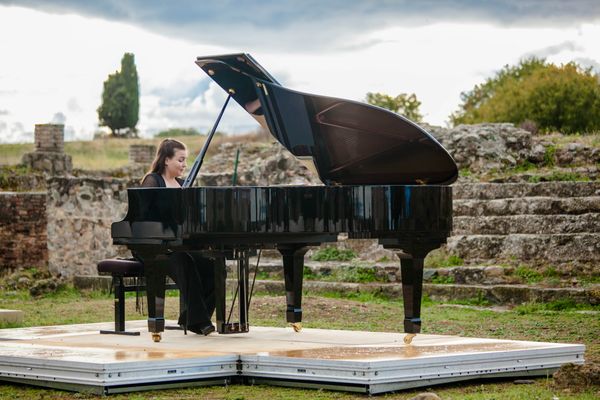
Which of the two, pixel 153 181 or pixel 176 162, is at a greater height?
pixel 176 162

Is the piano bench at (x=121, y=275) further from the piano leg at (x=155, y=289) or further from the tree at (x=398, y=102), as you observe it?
the tree at (x=398, y=102)

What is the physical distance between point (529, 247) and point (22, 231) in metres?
8.43

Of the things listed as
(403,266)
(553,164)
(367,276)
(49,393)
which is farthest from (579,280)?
(49,393)

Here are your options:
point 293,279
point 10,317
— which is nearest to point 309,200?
point 293,279

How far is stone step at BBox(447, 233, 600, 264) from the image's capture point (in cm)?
1530

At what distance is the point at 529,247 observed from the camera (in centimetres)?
A: 1566

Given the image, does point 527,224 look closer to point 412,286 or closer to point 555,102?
point 412,286

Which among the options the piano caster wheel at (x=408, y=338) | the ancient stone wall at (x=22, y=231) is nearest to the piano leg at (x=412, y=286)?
the piano caster wheel at (x=408, y=338)

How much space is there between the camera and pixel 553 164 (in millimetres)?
19562

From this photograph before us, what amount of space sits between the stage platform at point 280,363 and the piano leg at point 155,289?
18cm

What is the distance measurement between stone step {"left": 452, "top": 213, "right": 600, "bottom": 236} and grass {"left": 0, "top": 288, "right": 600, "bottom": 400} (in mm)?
2155

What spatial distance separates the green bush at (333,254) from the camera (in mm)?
17672

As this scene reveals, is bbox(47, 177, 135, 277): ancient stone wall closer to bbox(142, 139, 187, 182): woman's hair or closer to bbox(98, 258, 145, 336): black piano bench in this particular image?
bbox(98, 258, 145, 336): black piano bench

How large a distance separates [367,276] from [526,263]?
7.48 feet
